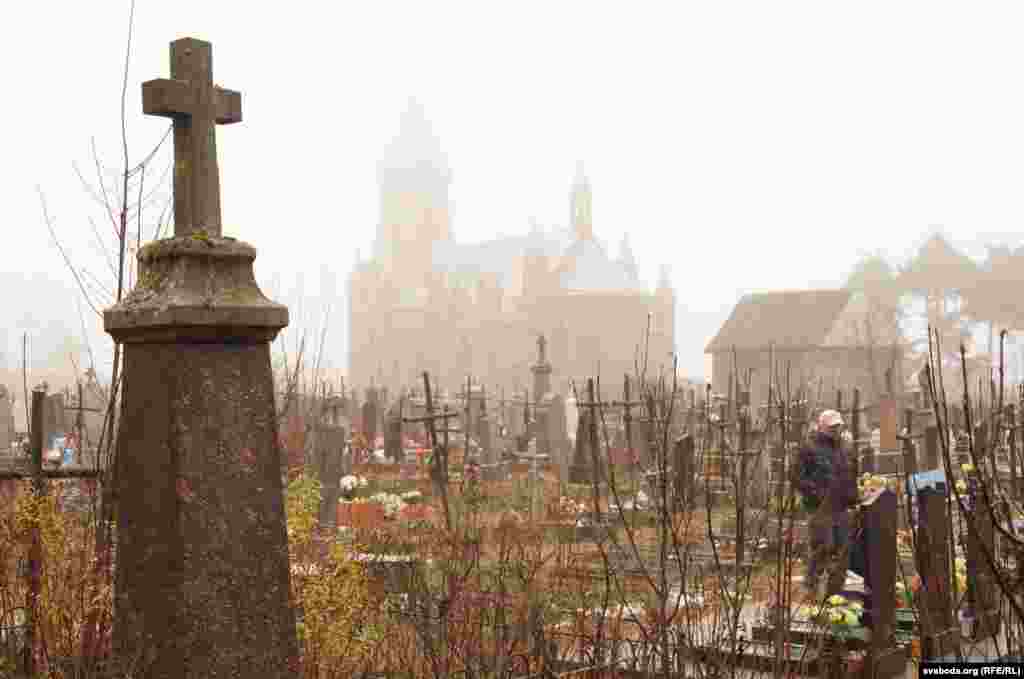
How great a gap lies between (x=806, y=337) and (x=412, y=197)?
135ft

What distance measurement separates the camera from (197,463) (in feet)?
10.1

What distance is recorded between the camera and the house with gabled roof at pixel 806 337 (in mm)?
46656

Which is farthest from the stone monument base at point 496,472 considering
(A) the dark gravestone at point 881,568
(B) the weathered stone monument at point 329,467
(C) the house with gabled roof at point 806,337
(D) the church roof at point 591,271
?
(D) the church roof at point 591,271

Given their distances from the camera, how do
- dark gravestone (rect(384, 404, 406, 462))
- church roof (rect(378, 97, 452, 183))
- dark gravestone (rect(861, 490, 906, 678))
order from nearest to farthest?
dark gravestone (rect(861, 490, 906, 678))
dark gravestone (rect(384, 404, 406, 462))
church roof (rect(378, 97, 452, 183))

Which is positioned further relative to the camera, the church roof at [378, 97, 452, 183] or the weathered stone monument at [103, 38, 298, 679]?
the church roof at [378, 97, 452, 183]

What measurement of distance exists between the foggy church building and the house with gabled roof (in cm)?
1015

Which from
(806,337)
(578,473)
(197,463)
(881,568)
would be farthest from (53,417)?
(806,337)

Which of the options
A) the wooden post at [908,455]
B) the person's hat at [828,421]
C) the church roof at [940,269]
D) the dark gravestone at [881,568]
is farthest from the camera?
the church roof at [940,269]

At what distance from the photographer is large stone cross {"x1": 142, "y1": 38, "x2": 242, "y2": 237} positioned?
3.26 metres

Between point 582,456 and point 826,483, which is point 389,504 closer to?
point 582,456

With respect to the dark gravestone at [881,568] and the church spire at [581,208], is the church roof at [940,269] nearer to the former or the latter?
the church spire at [581,208]

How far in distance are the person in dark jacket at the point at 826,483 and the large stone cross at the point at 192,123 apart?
7.40 meters

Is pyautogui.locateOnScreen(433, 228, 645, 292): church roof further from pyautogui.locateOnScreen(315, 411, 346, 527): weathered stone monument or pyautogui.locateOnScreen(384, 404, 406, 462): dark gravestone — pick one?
pyautogui.locateOnScreen(315, 411, 346, 527): weathered stone monument

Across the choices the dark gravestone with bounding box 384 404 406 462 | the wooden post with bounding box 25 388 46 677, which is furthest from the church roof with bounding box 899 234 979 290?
the wooden post with bounding box 25 388 46 677
